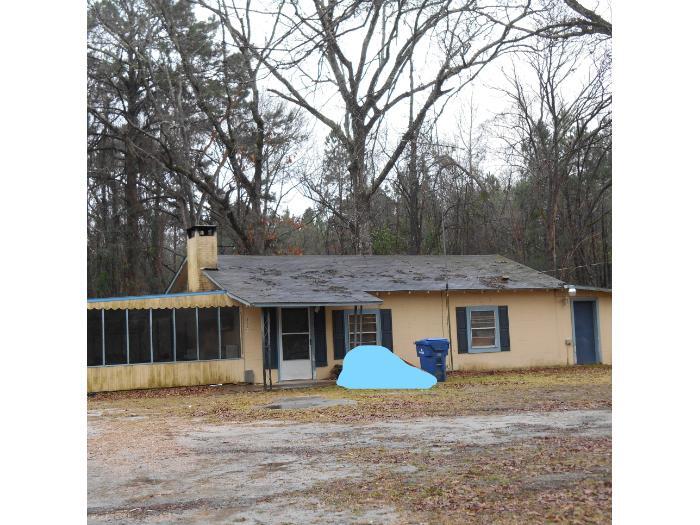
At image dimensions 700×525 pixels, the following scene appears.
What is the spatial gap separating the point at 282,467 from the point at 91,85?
24031 millimetres

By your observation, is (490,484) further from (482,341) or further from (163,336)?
(482,341)

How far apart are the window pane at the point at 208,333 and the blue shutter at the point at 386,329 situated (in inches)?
163

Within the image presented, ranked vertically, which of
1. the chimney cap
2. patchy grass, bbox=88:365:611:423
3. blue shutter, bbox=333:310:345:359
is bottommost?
patchy grass, bbox=88:365:611:423

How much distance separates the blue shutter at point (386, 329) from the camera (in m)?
19.2

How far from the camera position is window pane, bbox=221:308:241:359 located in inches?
707

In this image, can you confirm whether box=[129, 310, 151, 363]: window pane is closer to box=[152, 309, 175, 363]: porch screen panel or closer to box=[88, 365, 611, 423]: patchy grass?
box=[152, 309, 175, 363]: porch screen panel

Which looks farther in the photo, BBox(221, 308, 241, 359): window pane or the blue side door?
the blue side door

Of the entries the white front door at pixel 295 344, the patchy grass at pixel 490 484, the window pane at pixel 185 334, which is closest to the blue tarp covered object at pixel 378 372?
the white front door at pixel 295 344

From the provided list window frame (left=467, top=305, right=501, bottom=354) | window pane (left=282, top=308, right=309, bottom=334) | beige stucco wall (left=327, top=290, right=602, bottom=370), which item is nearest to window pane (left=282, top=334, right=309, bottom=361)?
window pane (left=282, top=308, right=309, bottom=334)

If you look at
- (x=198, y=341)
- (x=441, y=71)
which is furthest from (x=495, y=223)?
(x=198, y=341)

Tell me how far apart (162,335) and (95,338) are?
4.81ft

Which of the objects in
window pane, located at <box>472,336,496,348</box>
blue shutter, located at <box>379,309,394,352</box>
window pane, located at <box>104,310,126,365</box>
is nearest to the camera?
window pane, located at <box>104,310,126,365</box>

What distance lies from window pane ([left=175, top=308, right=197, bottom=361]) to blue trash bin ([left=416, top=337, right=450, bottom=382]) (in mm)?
5256
